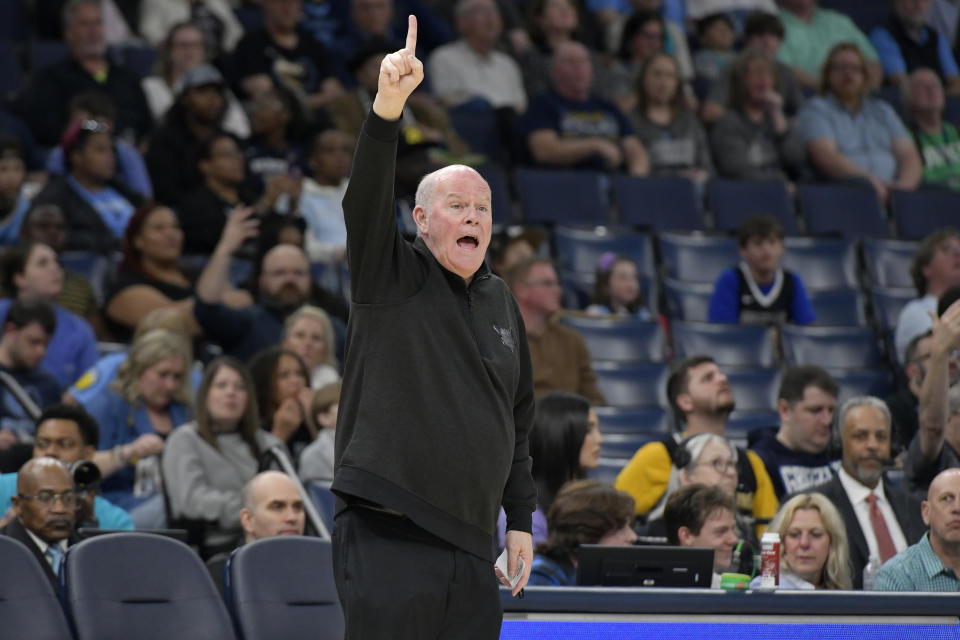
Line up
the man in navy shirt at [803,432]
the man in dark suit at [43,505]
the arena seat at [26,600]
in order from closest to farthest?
the arena seat at [26,600] < the man in dark suit at [43,505] < the man in navy shirt at [803,432]

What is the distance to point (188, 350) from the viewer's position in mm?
6066

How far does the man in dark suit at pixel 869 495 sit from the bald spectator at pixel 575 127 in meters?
3.51

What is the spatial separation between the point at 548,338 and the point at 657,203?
194 cm

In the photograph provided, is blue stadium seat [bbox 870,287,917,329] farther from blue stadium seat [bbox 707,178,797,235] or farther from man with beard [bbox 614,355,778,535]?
man with beard [bbox 614,355,778,535]

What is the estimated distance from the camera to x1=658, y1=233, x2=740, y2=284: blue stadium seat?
804 cm

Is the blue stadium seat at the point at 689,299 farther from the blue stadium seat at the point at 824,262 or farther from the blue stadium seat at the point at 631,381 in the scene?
the blue stadium seat at the point at 631,381

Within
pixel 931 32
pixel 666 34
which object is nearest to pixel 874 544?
pixel 666 34

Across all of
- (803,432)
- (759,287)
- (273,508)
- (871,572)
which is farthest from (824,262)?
(273,508)

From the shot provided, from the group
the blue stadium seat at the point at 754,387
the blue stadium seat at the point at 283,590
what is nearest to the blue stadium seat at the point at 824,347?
the blue stadium seat at the point at 754,387

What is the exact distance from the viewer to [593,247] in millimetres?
7965

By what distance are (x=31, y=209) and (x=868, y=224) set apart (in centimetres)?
464

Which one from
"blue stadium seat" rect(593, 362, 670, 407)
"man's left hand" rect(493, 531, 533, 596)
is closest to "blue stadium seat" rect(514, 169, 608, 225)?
"blue stadium seat" rect(593, 362, 670, 407)

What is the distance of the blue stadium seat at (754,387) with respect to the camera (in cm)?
708

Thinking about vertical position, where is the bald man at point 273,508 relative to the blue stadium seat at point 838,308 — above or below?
below
